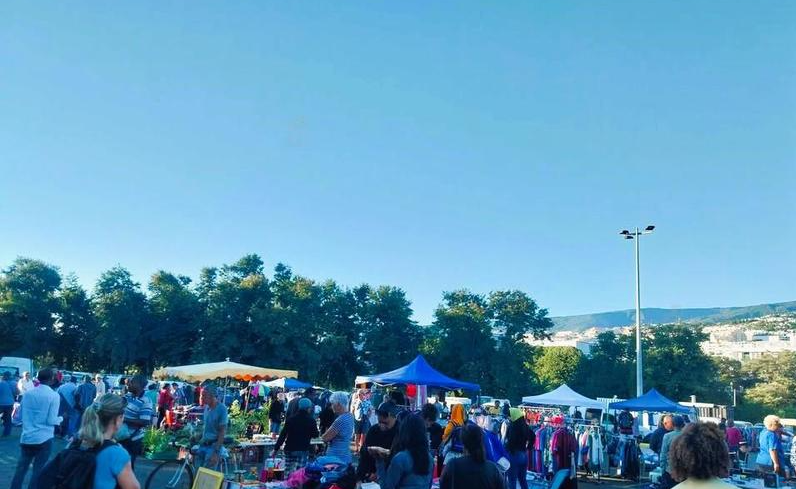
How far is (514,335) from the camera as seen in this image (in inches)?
2007

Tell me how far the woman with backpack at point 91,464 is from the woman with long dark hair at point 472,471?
6.65 feet

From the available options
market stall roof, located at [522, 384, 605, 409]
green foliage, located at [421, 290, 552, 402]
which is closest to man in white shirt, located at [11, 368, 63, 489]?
market stall roof, located at [522, 384, 605, 409]

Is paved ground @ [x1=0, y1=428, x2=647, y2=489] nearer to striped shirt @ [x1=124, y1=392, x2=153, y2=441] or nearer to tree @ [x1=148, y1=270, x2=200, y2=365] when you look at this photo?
striped shirt @ [x1=124, y1=392, x2=153, y2=441]

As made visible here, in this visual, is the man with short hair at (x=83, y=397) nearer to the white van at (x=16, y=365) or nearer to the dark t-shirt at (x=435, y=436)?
the dark t-shirt at (x=435, y=436)

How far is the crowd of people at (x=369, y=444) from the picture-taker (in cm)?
317

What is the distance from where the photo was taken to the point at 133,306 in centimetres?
4603

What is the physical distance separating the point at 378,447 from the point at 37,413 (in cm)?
398

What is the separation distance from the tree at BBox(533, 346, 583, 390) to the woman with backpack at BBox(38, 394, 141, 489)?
59.5 metres

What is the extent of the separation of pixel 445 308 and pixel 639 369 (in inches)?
1009

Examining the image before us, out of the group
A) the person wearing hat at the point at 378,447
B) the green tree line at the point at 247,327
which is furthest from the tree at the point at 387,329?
the person wearing hat at the point at 378,447

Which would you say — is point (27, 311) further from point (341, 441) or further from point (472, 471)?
point (472, 471)

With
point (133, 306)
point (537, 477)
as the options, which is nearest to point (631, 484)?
point (537, 477)

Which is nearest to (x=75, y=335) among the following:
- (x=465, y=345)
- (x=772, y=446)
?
(x=465, y=345)

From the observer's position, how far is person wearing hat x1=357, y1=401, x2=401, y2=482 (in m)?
6.00
